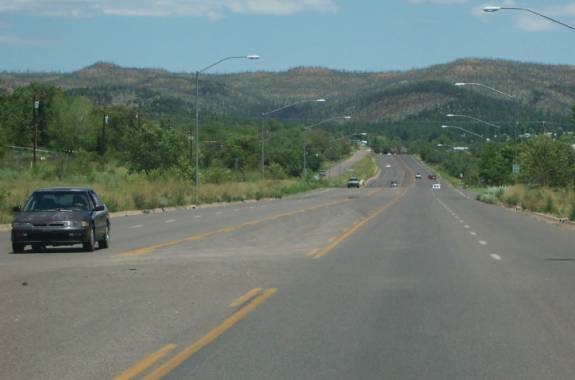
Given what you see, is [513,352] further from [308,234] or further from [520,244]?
[308,234]

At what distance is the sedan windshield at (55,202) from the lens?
2720cm

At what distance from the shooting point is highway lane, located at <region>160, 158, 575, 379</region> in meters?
10.5

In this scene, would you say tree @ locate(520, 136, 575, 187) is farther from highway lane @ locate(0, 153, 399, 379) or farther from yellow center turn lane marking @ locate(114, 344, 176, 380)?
yellow center turn lane marking @ locate(114, 344, 176, 380)

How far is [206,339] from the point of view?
12234mm

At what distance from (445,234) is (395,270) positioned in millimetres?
14756

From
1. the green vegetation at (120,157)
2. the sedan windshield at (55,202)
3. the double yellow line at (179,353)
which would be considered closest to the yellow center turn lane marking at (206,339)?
the double yellow line at (179,353)

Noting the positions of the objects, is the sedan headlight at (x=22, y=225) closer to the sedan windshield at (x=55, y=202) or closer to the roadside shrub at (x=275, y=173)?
the sedan windshield at (x=55, y=202)

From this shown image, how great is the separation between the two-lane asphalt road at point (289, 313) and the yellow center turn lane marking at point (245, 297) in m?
0.06

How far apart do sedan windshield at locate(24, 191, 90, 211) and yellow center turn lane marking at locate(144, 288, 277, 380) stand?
11536 mm

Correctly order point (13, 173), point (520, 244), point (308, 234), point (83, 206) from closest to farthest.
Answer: point (83, 206)
point (520, 244)
point (308, 234)
point (13, 173)

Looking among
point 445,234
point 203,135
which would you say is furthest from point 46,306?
point 203,135

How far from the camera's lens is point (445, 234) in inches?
1407

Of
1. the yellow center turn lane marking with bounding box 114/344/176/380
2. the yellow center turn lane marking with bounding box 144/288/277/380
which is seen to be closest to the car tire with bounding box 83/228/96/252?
the yellow center turn lane marking with bounding box 144/288/277/380

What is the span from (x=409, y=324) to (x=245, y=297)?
3648 millimetres
